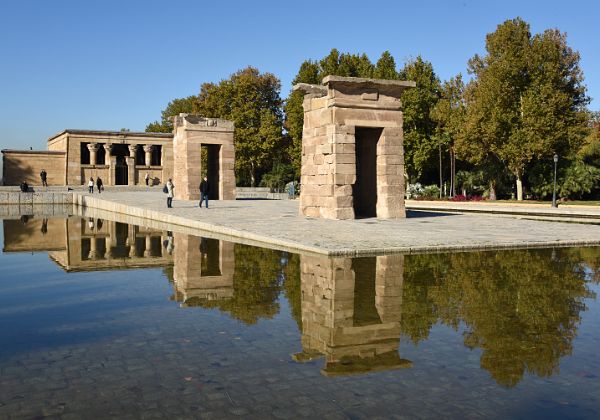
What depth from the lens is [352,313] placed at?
22.1 feet

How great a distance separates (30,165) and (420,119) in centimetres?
3639

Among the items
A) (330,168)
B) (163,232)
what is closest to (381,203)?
(330,168)

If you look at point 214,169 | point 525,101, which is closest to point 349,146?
point 214,169

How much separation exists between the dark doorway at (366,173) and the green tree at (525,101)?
18.9 meters

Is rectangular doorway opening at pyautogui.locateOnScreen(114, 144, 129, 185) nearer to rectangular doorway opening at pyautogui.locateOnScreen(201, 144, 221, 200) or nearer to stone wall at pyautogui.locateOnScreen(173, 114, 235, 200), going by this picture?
rectangular doorway opening at pyautogui.locateOnScreen(201, 144, 221, 200)

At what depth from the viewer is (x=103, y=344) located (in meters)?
5.53

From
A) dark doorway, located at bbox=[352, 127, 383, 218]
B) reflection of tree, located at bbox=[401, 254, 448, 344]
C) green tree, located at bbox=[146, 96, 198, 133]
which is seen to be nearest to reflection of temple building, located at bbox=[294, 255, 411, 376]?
reflection of tree, located at bbox=[401, 254, 448, 344]

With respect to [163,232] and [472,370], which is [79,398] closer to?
[472,370]

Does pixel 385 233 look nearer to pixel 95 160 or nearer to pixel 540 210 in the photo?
pixel 540 210

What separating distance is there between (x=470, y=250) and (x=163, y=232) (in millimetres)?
8864

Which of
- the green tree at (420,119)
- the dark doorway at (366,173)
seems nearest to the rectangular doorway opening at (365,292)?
the dark doorway at (366,173)

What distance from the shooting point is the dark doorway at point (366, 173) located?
21175 millimetres

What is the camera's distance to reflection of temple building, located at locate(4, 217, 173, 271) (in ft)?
37.2

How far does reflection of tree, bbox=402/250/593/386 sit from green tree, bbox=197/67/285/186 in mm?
44510
